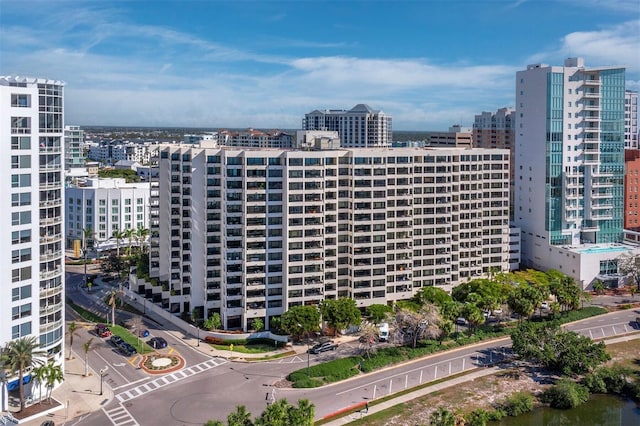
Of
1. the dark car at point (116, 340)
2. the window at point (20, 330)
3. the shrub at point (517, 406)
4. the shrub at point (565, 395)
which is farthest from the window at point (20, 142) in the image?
the shrub at point (565, 395)

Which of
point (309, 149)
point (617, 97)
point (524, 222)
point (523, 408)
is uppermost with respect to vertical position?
point (617, 97)

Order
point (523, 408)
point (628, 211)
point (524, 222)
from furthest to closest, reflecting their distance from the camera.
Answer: point (628, 211), point (524, 222), point (523, 408)

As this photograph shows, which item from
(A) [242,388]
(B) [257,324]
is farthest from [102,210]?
(A) [242,388]

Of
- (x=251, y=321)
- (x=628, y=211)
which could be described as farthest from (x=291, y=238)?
(x=628, y=211)

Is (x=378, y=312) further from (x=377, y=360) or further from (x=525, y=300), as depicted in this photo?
(x=525, y=300)

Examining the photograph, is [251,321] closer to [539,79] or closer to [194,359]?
[194,359]

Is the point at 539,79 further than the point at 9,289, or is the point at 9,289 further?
the point at 539,79
